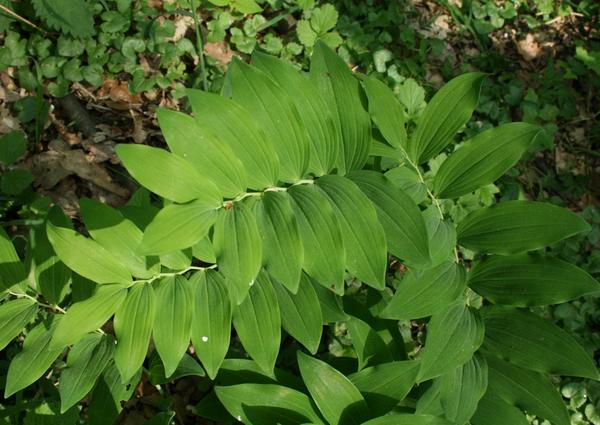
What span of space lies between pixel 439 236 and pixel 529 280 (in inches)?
13.2

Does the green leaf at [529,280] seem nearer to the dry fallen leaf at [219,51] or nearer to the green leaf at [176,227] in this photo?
the green leaf at [176,227]

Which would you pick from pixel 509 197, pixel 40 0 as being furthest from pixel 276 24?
pixel 509 197

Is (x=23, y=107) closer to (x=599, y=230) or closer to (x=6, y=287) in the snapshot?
(x=6, y=287)

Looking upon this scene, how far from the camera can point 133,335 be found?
71.2 inches

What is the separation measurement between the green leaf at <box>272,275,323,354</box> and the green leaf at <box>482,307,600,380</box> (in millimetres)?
607

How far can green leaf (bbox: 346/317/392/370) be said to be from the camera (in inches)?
91.9

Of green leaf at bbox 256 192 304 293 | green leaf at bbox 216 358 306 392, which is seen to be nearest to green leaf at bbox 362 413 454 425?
green leaf at bbox 216 358 306 392

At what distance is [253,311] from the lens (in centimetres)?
196

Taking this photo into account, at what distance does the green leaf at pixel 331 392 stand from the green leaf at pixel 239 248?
21.2 inches

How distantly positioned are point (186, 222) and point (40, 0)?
2552 mm

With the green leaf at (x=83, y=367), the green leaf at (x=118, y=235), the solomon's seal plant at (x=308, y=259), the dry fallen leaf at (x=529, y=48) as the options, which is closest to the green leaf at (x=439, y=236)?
the solomon's seal plant at (x=308, y=259)

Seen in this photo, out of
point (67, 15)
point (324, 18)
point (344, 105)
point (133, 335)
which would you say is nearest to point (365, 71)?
point (324, 18)

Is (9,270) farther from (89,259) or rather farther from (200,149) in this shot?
(200,149)

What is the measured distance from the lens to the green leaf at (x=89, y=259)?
186cm
